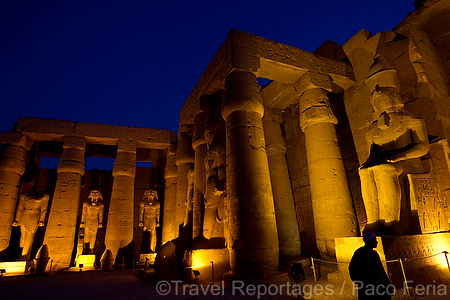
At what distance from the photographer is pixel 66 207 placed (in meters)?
11.8

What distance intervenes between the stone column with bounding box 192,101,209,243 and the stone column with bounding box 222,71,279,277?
259 cm

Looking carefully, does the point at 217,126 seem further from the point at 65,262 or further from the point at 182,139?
→ the point at 65,262

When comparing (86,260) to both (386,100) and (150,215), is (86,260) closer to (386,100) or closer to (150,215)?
(150,215)

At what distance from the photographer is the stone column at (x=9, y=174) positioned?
1145 centimetres

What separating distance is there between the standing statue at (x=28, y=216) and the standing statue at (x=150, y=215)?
13.4ft

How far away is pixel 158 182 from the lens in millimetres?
17797

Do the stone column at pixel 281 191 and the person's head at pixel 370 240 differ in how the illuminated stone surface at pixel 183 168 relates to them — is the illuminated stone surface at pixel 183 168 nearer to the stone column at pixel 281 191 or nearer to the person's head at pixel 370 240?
the stone column at pixel 281 191

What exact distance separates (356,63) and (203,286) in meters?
7.66

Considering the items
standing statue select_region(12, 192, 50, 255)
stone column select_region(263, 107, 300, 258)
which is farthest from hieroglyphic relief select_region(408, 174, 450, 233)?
standing statue select_region(12, 192, 50, 255)

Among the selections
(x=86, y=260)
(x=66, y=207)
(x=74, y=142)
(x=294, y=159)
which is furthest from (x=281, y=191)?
(x=74, y=142)

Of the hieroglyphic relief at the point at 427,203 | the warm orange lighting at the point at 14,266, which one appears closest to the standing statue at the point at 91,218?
the warm orange lighting at the point at 14,266

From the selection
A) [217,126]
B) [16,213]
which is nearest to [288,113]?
[217,126]

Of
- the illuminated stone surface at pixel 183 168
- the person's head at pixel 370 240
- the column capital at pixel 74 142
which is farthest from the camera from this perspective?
the column capital at pixel 74 142

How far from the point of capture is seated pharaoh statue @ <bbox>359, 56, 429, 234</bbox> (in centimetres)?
507
